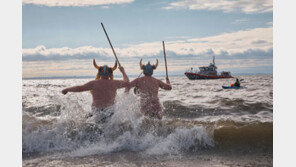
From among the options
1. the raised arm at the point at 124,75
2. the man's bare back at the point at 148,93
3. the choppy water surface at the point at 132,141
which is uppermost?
the raised arm at the point at 124,75

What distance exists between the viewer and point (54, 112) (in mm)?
10102

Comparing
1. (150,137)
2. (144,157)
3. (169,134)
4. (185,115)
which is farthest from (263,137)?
(185,115)

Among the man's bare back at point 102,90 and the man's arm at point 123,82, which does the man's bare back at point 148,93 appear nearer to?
the man's arm at point 123,82

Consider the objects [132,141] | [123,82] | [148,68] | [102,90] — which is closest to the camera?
[132,141]

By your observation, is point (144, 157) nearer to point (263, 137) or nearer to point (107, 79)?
point (107, 79)

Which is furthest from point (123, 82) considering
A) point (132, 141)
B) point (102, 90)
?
point (132, 141)

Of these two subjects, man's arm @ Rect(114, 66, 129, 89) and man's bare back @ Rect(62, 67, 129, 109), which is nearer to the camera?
man's bare back @ Rect(62, 67, 129, 109)

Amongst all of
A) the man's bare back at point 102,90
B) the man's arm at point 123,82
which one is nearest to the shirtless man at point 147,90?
the man's arm at point 123,82

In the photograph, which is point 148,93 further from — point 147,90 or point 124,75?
point 124,75

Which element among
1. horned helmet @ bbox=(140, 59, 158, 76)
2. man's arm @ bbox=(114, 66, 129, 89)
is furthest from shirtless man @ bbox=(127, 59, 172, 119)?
man's arm @ bbox=(114, 66, 129, 89)

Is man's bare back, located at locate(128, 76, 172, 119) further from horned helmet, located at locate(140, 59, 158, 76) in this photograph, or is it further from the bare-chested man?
the bare-chested man

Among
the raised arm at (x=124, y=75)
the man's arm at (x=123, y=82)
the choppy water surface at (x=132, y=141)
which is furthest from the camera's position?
the raised arm at (x=124, y=75)

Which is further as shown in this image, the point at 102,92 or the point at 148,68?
the point at 148,68

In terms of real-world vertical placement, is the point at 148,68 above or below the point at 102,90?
above
